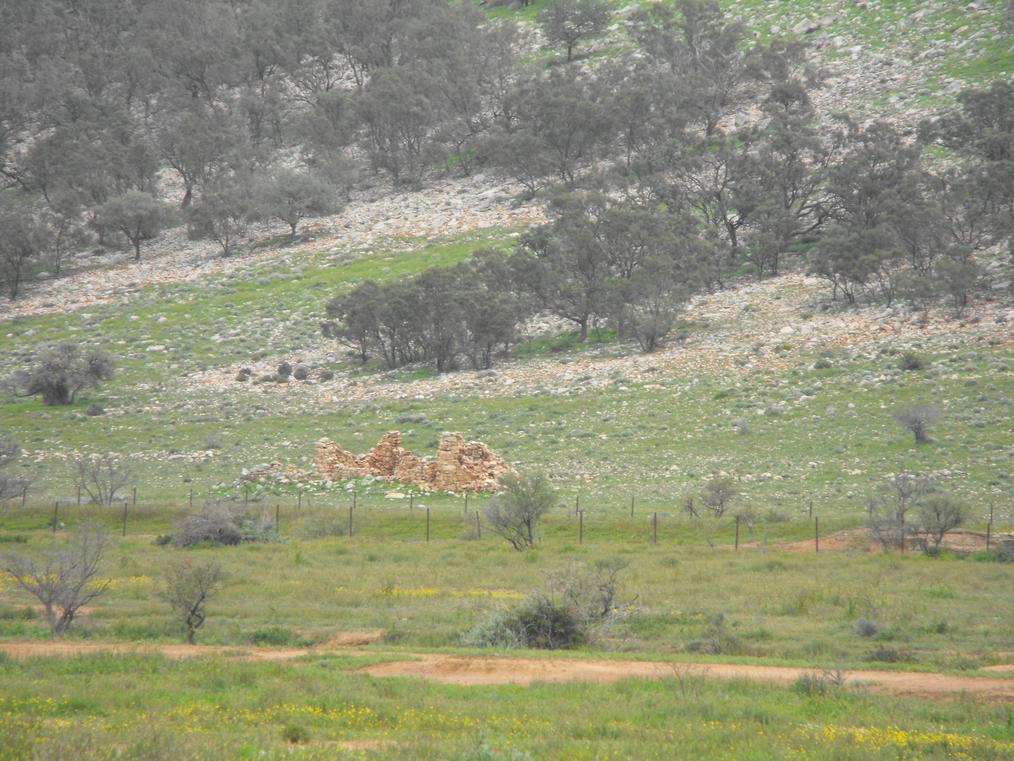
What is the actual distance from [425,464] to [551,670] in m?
21.7

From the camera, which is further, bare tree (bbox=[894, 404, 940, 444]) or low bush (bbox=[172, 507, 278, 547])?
bare tree (bbox=[894, 404, 940, 444])

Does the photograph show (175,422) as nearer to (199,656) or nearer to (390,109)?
(199,656)

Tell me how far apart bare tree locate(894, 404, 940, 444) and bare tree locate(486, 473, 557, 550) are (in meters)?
12.7

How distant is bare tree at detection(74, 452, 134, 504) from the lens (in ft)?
111

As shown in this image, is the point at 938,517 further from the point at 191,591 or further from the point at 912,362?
the point at 191,591

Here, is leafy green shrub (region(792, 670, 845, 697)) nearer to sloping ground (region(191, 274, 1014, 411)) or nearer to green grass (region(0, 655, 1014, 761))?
green grass (region(0, 655, 1014, 761))

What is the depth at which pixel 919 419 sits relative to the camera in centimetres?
3241

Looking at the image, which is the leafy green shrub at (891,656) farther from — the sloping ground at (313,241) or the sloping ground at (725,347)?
the sloping ground at (313,241)

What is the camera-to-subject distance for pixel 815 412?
36.7 metres

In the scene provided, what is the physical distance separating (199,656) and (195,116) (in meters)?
80.9

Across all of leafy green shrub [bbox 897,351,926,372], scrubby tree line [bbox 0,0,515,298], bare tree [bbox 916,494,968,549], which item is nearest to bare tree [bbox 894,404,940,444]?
leafy green shrub [bbox 897,351,926,372]

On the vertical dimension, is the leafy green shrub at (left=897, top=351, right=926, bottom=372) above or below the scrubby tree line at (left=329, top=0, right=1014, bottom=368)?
below

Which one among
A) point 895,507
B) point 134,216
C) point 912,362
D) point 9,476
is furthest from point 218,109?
point 895,507

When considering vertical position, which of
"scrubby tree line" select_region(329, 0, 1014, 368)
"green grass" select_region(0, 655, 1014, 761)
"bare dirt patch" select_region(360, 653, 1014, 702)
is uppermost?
"scrubby tree line" select_region(329, 0, 1014, 368)
